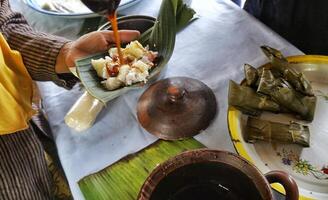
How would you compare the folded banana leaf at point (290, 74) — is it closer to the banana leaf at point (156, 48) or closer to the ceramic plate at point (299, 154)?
the ceramic plate at point (299, 154)

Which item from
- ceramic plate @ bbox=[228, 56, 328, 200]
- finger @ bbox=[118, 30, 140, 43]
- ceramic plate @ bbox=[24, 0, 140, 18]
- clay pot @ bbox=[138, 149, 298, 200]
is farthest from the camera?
ceramic plate @ bbox=[24, 0, 140, 18]

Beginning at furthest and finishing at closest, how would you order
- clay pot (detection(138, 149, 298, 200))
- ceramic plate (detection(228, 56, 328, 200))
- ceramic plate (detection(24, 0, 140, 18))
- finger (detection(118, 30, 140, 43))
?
ceramic plate (detection(24, 0, 140, 18)), finger (detection(118, 30, 140, 43)), ceramic plate (detection(228, 56, 328, 200)), clay pot (detection(138, 149, 298, 200))

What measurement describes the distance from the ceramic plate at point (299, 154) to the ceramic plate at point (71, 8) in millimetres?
495

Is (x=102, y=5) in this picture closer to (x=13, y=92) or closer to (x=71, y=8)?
(x=13, y=92)

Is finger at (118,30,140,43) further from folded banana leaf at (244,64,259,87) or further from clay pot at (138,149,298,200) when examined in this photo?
clay pot at (138,149,298,200)

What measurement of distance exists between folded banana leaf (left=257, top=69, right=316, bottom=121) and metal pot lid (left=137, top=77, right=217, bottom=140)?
4.4 inches

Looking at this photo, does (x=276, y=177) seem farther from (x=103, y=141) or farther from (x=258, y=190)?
(x=103, y=141)

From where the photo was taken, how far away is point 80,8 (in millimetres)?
1007

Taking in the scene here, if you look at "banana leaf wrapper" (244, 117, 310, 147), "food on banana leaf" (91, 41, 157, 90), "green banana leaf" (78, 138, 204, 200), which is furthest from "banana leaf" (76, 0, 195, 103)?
"banana leaf wrapper" (244, 117, 310, 147)

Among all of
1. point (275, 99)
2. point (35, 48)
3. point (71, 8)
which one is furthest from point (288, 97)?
point (71, 8)

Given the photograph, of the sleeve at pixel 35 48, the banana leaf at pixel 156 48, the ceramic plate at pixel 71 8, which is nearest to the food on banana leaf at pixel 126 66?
the banana leaf at pixel 156 48

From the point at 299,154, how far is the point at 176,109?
238 millimetres

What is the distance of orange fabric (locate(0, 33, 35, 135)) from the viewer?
738 mm

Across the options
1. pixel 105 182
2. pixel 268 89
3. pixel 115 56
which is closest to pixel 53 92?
pixel 115 56
